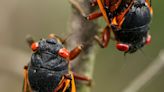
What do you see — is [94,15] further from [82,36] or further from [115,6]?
[115,6]

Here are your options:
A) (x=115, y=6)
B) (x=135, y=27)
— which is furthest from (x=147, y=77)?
(x=115, y=6)

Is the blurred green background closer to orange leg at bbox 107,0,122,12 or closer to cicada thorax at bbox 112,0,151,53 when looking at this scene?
cicada thorax at bbox 112,0,151,53

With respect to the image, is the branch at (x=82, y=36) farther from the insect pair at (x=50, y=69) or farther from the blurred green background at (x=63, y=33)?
the blurred green background at (x=63, y=33)

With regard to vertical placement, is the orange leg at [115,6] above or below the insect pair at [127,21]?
above

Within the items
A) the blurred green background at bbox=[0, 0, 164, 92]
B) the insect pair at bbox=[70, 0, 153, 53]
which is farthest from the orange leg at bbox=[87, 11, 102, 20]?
the blurred green background at bbox=[0, 0, 164, 92]

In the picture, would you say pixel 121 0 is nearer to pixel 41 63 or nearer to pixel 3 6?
pixel 41 63

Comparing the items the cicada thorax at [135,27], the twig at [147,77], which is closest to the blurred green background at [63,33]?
the cicada thorax at [135,27]
